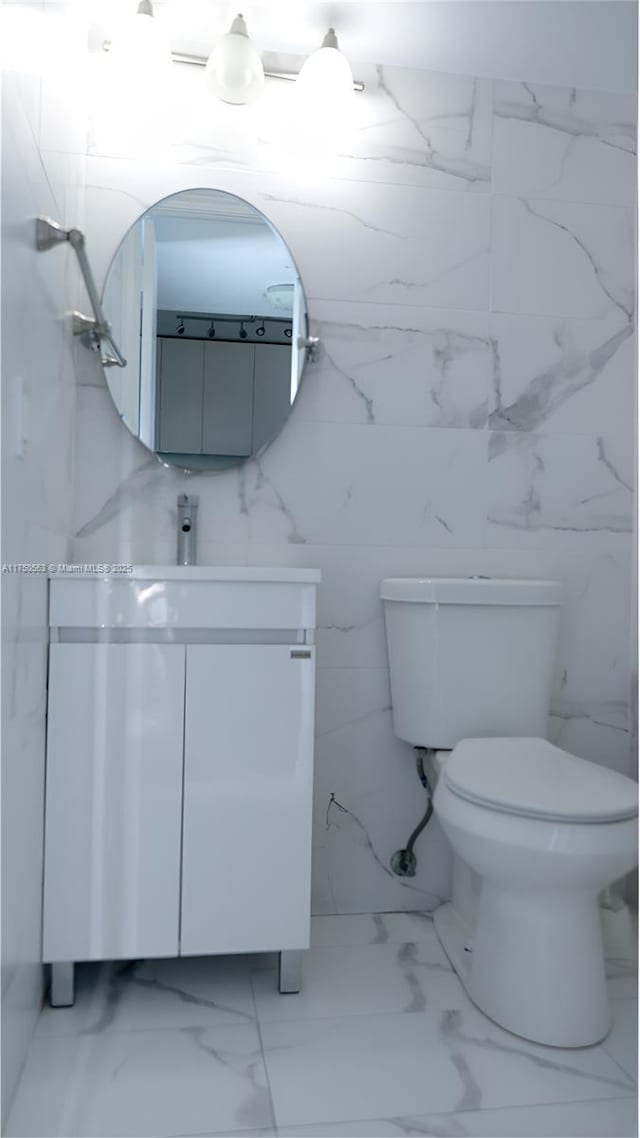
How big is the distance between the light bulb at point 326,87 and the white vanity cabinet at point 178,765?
1064 millimetres

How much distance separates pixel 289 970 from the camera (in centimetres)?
158

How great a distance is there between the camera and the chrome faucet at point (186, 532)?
1862mm

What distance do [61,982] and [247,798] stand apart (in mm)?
457

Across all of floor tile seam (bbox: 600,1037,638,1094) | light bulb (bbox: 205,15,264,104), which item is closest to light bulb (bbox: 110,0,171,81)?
light bulb (bbox: 205,15,264,104)

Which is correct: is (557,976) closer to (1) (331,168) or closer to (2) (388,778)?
(2) (388,778)

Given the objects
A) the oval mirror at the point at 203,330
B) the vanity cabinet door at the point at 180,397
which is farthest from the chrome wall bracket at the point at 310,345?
the vanity cabinet door at the point at 180,397

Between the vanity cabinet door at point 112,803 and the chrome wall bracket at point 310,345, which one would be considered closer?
the vanity cabinet door at point 112,803

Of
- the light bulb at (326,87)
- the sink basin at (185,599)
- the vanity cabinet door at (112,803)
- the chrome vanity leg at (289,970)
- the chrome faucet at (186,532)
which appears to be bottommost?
the chrome vanity leg at (289,970)

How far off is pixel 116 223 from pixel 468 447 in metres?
0.95

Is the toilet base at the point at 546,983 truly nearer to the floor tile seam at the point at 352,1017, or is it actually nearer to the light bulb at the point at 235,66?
the floor tile seam at the point at 352,1017

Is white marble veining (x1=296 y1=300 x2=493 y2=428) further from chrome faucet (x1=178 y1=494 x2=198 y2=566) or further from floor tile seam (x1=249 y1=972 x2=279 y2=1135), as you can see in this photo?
floor tile seam (x1=249 y1=972 x2=279 y2=1135)

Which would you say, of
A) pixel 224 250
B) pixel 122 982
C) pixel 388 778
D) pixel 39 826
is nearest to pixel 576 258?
pixel 224 250

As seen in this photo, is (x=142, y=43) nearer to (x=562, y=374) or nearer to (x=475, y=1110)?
(x=562, y=374)

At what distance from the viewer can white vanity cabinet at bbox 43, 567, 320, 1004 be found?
1469mm
